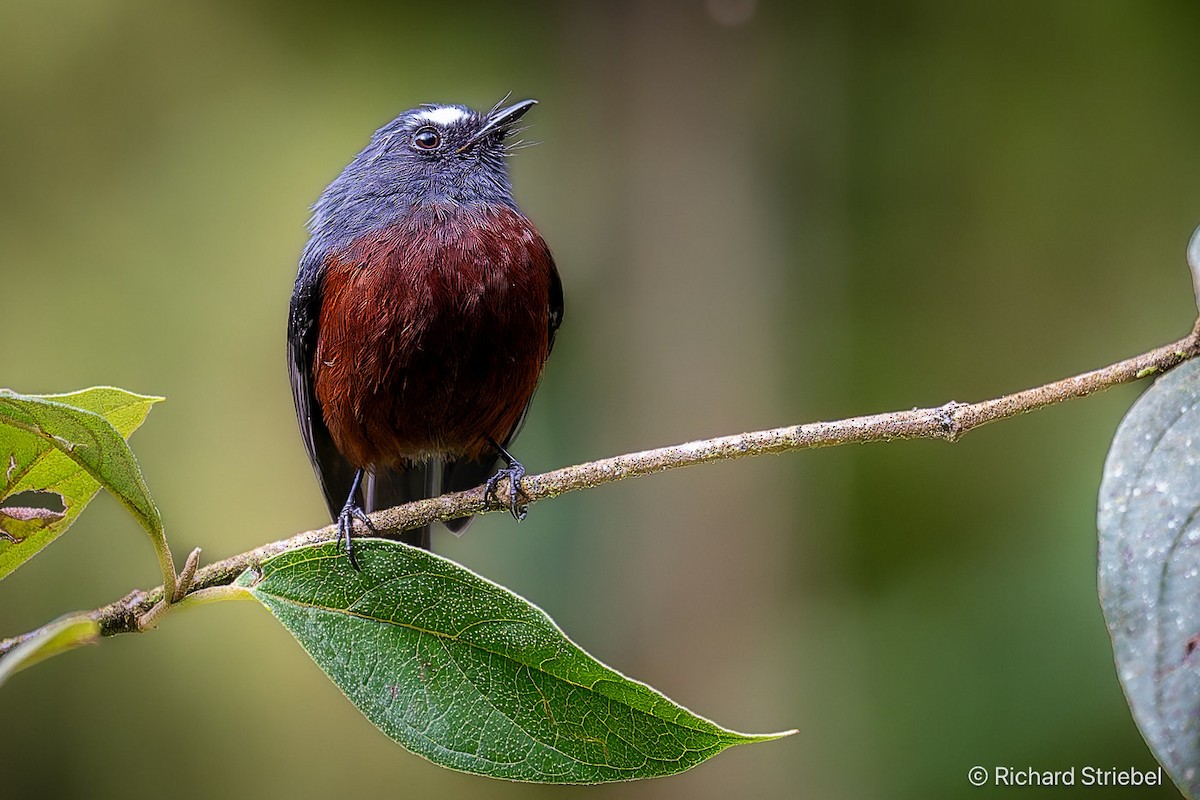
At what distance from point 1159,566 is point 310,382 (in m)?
2.38

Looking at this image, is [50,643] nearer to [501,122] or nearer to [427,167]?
[427,167]

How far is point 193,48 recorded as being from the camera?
5727 millimetres

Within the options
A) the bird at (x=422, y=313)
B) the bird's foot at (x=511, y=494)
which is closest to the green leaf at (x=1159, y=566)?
the bird's foot at (x=511, y=494)

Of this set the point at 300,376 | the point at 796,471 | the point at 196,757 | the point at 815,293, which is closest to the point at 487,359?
the point at 300,376

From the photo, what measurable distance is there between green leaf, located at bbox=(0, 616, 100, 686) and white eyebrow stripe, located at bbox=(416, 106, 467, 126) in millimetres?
2459

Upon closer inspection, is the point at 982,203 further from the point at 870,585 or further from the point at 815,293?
the point at 870,585

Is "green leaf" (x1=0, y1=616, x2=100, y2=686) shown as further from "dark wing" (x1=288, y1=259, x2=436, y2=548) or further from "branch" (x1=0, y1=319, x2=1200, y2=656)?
"dark wing" (x1=288, y1=259, x2=436, y2=548)

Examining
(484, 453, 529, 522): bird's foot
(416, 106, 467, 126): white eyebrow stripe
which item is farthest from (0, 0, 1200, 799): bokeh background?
(484, 453, 529, 522): bird's foot

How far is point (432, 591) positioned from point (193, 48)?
5092mm

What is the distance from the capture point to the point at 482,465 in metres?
3.38

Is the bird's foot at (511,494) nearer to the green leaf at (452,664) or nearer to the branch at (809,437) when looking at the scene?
the branch at (809,437)

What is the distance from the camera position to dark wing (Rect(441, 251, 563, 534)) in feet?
10.4

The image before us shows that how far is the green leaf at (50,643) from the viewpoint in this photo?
101 centimetres

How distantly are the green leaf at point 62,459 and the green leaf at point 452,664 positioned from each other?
20 centimetres
